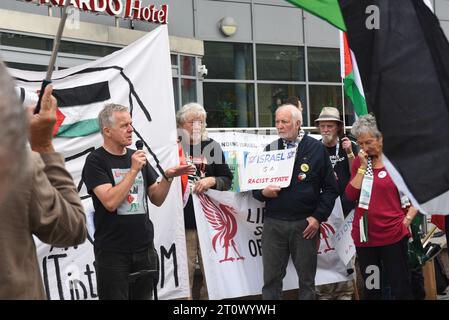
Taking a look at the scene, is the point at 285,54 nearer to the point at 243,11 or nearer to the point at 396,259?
the point at 243,11

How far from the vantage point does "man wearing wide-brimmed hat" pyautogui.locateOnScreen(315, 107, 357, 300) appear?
6.91 m

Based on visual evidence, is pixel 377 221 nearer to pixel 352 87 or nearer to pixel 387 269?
pixel 387 269

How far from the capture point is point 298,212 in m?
6.01

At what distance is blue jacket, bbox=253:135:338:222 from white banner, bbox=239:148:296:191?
64mm

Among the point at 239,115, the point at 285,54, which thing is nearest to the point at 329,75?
the point at 285,54

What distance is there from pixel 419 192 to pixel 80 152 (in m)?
3.27

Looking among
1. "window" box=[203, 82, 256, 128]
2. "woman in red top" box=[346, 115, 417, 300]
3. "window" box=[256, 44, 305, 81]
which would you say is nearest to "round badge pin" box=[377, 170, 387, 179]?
"woman in red top" box=[346, 115, 417, 300]

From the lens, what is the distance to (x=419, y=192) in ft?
10.7

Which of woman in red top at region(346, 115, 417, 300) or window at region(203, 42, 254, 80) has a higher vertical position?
window at region(203, 42, 254, 80)

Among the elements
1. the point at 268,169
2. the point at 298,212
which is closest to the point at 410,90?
the point at 298,212

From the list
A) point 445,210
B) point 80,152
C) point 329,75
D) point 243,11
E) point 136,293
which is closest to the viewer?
point 445,210

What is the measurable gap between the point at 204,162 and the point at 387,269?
186 cm

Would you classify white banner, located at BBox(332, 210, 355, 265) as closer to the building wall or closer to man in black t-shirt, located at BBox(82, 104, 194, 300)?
man in black t-shirt, located at BBox(82, 104, 194, 300)

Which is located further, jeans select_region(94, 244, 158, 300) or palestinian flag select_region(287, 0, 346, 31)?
jeans select_region(94, 244, 158, 300)
